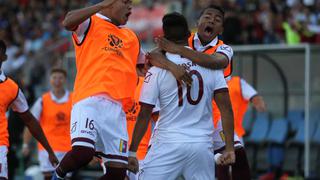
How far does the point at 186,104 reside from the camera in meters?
8.25

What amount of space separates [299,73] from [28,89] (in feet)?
21.5

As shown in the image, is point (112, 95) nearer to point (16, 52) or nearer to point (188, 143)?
point (188, 143)

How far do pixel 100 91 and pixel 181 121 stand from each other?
860mm

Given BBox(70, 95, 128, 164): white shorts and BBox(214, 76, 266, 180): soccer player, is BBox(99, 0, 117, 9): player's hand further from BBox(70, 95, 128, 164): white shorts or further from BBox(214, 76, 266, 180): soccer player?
BBox(214, 76, 266, 180): soccer player

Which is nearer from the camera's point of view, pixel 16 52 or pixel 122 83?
pixel 122 83

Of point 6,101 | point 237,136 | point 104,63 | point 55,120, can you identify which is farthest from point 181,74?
point 55,120

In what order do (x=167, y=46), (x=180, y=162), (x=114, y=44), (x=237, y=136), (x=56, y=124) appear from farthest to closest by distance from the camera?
(x=56, y=124), (x=237, y=136), (x=114, y=44), (x=167, y=46), (x=180, y=162)

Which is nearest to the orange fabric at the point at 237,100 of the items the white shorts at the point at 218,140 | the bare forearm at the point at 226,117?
the white shorts at the point at 218,140

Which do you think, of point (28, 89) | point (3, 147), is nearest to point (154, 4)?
point (28, 89)

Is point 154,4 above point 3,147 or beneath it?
above

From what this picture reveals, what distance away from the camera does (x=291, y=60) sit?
1856 cm

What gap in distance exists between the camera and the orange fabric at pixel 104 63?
8.38m

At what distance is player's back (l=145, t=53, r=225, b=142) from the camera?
8.23m

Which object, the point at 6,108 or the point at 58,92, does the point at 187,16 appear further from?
the point at 6,108
